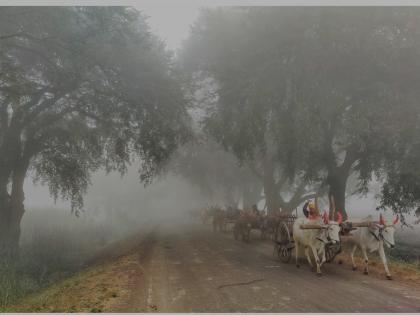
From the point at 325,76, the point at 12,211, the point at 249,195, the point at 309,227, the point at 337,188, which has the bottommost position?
the point at 309,227

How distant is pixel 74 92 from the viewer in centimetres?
2072

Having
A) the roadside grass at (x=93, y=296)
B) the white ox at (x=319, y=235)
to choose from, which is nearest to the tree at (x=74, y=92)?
the roadside grass at (x=93, y=296)

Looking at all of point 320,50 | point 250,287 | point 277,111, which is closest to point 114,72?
point 277,111

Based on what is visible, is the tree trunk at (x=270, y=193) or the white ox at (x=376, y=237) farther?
the tree trunk at (x=270, y=193)

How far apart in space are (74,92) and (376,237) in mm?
15582

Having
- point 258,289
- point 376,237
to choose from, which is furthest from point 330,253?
point 258,289

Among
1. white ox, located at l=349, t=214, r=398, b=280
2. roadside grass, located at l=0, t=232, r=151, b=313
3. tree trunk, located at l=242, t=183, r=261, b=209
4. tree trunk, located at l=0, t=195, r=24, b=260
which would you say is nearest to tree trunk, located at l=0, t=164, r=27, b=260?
tree trunk, located at l=0, t=195, r=24, b=260

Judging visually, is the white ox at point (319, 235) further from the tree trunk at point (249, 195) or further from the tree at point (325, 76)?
the tree trunk at point (249, 195)

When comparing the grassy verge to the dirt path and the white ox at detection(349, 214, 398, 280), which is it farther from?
the white ox at detection(349, 214, 398, 280)

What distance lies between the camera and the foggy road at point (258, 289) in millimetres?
8703

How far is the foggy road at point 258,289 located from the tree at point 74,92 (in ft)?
26.6

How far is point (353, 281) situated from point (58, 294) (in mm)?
7997

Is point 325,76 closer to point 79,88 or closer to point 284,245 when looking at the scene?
point 284,245

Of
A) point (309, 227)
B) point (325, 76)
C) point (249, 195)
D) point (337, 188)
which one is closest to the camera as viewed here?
point (309, 227)
